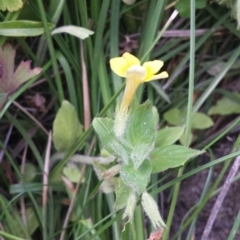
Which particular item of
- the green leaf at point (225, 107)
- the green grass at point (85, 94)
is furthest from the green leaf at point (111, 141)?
the green leaf at point (225, 107)

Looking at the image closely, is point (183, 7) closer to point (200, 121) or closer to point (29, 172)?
point (200, 121)

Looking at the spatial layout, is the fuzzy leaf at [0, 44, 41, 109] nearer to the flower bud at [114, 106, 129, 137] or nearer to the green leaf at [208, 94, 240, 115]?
the flower bud at [114, 106, 129, 137]

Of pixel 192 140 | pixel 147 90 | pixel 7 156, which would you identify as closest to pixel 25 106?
pixel 7 156

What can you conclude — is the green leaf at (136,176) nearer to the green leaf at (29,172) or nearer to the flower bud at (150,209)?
the flower bud at (150,209)

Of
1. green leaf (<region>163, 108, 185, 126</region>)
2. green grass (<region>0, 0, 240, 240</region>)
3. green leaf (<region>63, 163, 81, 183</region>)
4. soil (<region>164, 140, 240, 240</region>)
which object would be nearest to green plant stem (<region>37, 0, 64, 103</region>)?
green grass (<region>0, 0, 240, 240</region>)

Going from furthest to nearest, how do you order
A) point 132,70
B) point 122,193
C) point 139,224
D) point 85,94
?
point 85,94 → point 139,224 → point 122,193 → point 132,70

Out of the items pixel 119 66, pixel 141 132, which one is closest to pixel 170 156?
pixel 141 132

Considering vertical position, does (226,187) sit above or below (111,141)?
below
